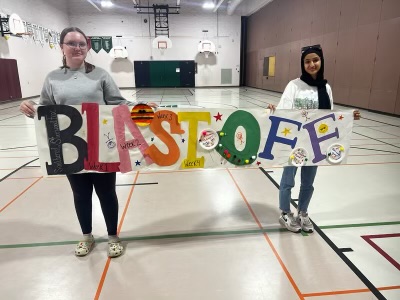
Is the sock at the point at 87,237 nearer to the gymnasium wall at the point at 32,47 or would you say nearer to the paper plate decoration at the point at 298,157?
the paper plate decoration at the point at 298,157

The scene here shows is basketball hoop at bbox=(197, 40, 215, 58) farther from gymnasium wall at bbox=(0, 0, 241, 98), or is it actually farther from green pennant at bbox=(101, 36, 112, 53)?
green pennant at bbox=(101, 36, 112, 53)

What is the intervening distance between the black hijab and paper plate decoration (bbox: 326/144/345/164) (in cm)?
34

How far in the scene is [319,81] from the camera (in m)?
2.16

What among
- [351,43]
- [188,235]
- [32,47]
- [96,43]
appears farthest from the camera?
[96,43]

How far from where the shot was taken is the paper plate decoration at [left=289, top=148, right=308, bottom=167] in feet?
7.42

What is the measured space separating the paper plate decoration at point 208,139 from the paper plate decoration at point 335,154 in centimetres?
94

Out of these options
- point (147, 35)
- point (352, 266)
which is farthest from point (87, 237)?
point (147, 35)

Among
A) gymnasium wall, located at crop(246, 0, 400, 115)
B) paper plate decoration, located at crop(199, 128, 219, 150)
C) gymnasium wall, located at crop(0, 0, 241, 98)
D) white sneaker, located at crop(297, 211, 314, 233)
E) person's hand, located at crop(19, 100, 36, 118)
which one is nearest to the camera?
person's hand, located at crop(19, 100, 36, 118)

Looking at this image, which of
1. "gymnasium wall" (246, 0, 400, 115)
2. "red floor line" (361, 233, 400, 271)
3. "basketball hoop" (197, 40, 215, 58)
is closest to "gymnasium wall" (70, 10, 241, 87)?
"basketball hoop" (197, 40, 215, 58)

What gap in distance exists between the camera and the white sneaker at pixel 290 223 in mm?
2432

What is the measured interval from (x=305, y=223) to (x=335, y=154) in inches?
25.7

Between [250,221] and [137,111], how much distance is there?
4.86 ft

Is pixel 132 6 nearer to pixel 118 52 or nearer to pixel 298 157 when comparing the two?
pixel 118 52

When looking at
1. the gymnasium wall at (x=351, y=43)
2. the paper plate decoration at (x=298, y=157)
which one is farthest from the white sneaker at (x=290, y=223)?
the gymnasium wall at (x=351, y=43)
